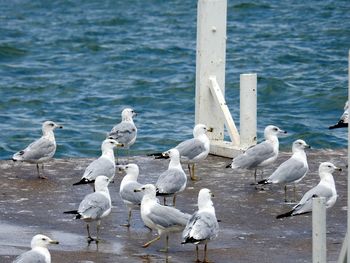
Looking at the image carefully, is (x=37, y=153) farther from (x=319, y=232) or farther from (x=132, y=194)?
(x=319, y=232)

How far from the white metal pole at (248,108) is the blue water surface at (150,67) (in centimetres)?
535

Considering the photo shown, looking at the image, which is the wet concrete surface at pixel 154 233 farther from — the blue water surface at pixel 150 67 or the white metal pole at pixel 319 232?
the blue water surface at pixel 150 67

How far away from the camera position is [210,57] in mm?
13180

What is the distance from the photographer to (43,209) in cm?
1074

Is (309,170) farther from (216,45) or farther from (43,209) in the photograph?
(43,209)

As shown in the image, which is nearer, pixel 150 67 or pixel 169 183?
pixel 169 183

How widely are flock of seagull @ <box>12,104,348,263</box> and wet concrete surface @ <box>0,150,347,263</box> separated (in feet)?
0.54

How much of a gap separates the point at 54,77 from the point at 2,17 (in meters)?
7.91

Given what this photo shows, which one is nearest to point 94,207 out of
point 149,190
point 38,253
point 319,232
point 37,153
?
point 149,190

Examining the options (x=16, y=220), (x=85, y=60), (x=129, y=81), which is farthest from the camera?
(x=85, y=60)

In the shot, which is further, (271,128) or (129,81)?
(129,81)

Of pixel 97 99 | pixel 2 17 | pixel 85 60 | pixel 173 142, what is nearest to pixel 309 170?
pixel 173 142

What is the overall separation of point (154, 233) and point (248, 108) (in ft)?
10.2

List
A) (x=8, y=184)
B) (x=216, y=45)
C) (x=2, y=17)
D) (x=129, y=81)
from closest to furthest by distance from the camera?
1. (x=8, y=184)
2. (x=216, y=45)
3. (x=129, y=81)
4. (x=2, y=17)
